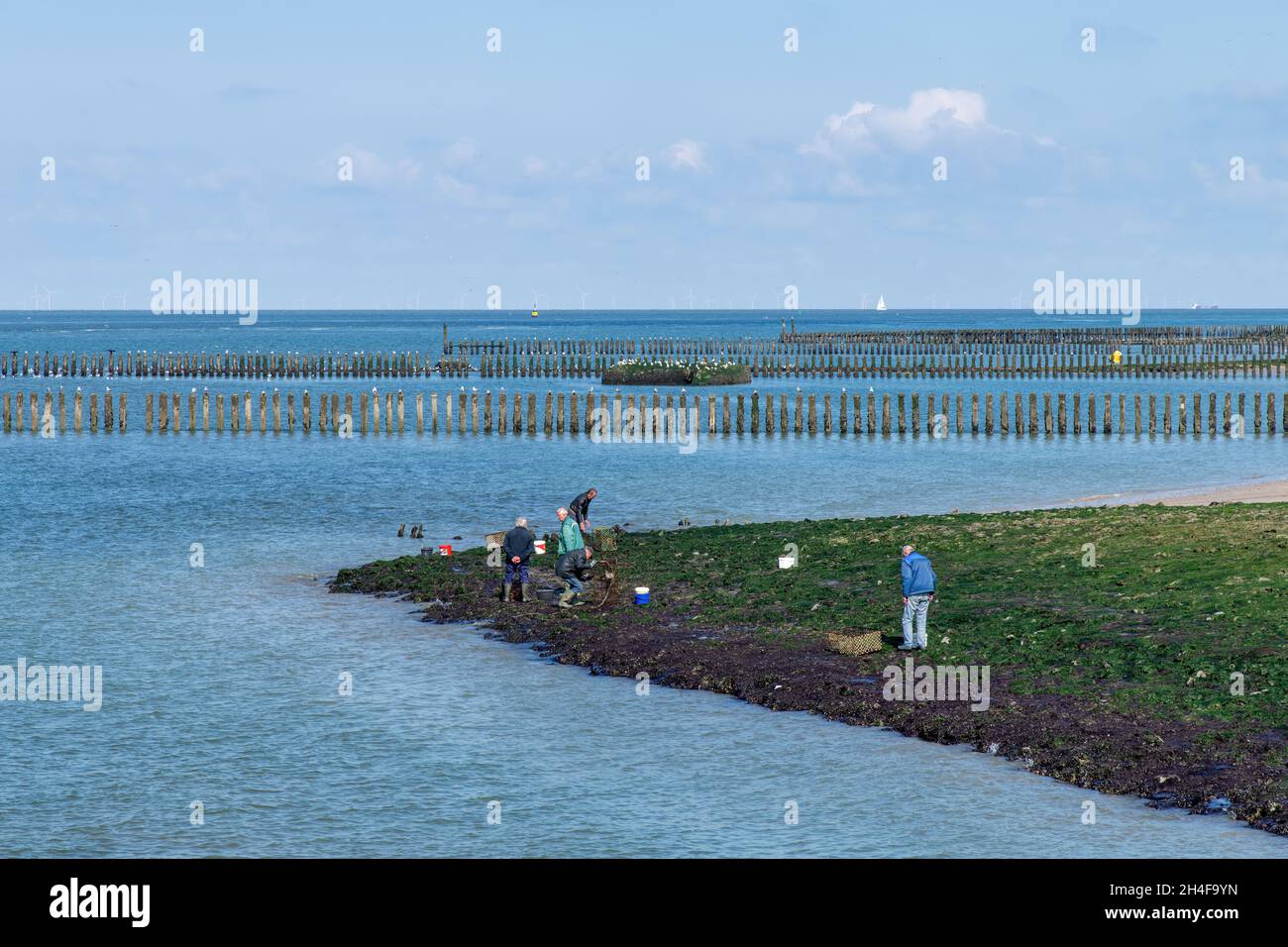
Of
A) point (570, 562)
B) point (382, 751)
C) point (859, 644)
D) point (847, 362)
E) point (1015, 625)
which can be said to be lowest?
point (382, 751)

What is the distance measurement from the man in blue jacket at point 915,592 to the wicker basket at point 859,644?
0.42 meters

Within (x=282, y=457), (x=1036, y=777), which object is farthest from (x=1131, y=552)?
(x=282, y=457)

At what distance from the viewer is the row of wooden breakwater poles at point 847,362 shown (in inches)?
4727

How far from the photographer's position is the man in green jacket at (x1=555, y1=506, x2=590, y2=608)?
30016mm

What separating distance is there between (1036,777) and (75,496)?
4311 centimetres

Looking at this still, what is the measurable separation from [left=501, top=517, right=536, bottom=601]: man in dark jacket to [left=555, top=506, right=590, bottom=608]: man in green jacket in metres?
0.70

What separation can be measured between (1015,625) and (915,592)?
2.41 meters

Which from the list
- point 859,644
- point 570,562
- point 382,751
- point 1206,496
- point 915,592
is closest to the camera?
point 382,751

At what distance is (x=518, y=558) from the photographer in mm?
30641
